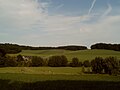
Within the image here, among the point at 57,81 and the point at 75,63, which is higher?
the point at 75,63

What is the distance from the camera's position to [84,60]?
9025 cm

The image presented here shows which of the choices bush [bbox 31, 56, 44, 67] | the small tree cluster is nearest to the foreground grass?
the small tree cluster

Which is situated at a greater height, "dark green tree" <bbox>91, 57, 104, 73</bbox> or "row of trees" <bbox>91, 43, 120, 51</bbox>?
"row of trees" <bbox>91, 43, 120, 51</bbox>

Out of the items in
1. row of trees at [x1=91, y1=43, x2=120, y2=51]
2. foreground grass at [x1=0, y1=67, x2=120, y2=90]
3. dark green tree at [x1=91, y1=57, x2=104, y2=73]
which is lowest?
foreground grass at [x1=0, y1=67, x2=120, y2=90]

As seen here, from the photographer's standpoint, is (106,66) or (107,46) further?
(107,46)

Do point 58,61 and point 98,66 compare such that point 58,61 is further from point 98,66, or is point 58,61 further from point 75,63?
point 98,66

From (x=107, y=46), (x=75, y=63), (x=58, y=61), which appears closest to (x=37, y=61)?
(x=58, y=61)

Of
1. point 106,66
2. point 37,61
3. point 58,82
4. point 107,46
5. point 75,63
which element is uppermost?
point 107,46

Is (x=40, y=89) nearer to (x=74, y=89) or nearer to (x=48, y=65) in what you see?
(x=74, y=89)

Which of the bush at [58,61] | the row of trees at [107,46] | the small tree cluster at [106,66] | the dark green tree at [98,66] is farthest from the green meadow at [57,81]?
the row of trees at [107,46]

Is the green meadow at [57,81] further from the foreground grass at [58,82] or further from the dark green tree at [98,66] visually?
the dark green tree at [98,66]

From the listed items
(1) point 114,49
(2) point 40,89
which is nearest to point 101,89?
(2) point 40,89

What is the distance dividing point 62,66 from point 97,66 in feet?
62.6

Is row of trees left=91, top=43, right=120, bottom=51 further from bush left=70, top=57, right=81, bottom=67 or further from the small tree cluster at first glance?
the small tree cluster
